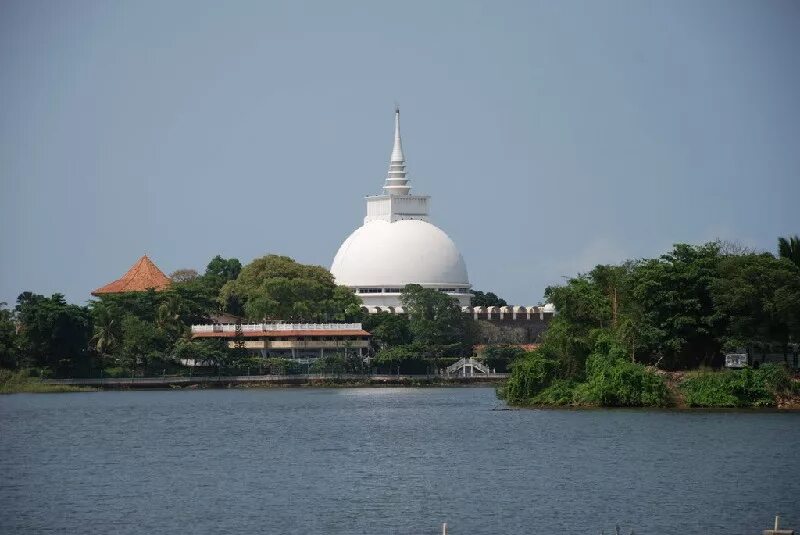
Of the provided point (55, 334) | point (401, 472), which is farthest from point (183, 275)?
point (401, 472)

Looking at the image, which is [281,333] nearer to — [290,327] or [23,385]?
[290,327]

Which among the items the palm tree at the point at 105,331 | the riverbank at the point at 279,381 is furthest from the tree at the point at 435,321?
the palm tree at the point at 105,331

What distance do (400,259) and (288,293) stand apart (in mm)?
18979

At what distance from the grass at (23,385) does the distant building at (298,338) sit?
50.9ft

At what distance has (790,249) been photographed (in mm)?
70625

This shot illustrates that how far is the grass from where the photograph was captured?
271ft

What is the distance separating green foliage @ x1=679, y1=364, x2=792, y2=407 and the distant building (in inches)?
1705

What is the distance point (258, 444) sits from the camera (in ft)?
157

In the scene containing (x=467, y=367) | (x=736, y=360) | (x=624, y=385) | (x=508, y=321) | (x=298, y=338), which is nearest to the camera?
(x=624, y=385)

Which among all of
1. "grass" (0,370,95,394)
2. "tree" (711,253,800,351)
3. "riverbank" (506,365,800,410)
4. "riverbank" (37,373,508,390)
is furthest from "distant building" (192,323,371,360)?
"tree" (711,253,800,351)

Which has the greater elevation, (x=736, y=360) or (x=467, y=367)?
(x=467, y=367)

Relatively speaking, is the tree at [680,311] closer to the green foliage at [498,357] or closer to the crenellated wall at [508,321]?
the green foliage at [498,357]

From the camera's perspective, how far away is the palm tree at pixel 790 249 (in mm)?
70000

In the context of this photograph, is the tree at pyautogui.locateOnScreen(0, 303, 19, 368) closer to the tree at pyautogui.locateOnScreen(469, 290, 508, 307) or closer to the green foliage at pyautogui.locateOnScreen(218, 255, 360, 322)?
the green foliage at pyautogui.locateOnScreen(218, 255, 360, 322)
